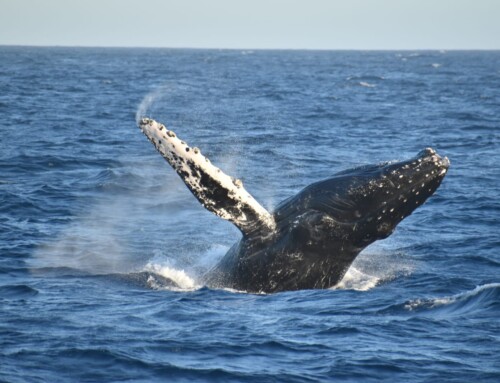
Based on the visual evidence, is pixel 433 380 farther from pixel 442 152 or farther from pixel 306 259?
pixel 442 152

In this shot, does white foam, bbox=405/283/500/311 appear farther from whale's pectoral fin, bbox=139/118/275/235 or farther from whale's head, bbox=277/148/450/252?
whale's pectoral fin, bbox=139/118/275/235

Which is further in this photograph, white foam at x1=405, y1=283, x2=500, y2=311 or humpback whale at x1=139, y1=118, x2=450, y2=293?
white foam at x1=405, y1=283, x2=500, y2=311

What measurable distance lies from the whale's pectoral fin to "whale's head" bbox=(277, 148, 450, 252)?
101 cm

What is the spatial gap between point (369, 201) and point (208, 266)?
3.43 metres

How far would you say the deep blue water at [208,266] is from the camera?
10.3 m

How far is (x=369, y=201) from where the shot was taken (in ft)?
40.6

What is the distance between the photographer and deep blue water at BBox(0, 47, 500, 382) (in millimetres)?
10344

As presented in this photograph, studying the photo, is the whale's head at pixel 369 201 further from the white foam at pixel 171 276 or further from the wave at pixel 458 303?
the white foam at pixel 171 276

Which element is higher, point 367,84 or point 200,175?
point 200,175

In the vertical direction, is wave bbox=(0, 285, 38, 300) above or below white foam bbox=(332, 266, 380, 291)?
below

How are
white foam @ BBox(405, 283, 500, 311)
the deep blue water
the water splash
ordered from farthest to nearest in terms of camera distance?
the water splash → white foam @ BBox(405, 283, 500, 311) → the deep blue water

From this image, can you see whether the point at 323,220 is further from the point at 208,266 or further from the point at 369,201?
the point at 208,266

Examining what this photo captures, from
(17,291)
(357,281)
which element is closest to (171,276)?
(17,291)

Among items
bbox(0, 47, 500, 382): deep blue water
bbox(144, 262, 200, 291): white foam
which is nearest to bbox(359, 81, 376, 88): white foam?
bbox(0, 47, 500, 382): deep blue water
